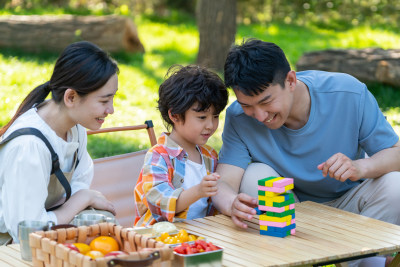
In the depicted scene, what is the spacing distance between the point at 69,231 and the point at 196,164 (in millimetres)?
1161

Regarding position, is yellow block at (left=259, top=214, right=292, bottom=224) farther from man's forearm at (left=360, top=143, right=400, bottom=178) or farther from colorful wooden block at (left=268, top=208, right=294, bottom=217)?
man's forearm at (left=360, top=143, right=400, bottom=178)

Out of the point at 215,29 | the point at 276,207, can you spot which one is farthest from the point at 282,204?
the point at 215,29

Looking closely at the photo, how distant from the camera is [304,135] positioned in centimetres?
355

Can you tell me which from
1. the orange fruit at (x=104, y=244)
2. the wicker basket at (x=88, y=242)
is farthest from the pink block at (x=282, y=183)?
the orange fruit at (x=104, y=244)

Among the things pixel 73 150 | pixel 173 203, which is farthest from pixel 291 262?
pixel 73 150

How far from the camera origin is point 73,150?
331 centimetres

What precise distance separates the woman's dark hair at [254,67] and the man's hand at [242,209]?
53 centimetres

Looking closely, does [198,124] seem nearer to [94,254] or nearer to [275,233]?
[275,233]

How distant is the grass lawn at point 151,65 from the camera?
6762 mm

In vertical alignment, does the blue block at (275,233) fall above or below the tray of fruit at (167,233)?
below

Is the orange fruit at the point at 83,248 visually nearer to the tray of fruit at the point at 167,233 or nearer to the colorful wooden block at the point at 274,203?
the tray of fruit at the point at 167,233

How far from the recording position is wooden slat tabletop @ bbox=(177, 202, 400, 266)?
2.58 meters

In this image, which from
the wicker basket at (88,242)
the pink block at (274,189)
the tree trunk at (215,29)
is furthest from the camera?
the tree trunk at (215,29)

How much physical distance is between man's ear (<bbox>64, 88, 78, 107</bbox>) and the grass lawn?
82 cm
